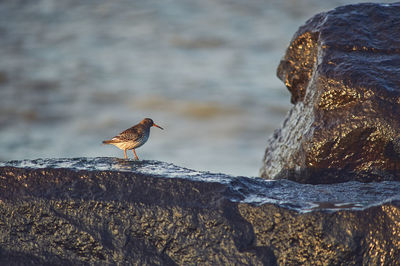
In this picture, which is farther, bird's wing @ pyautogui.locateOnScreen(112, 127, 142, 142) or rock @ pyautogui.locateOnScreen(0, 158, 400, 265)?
bird's wing @ pyautogui.locateOnScreen(112, 127, 142, 142)

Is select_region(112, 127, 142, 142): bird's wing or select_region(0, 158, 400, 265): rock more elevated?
select_region(112, 127, 142, 142): bird's wing

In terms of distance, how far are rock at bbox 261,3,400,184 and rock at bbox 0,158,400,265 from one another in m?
0.75

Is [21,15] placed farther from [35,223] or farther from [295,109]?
[35,223]

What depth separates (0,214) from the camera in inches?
165

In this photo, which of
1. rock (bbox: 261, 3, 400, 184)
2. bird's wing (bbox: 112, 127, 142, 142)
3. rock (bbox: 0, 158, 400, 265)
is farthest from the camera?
bird's wing (bbox: 112, 127, 142, 142)

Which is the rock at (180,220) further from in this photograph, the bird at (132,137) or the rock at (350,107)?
A: the bird at (132,137)

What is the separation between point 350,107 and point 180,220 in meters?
2.16

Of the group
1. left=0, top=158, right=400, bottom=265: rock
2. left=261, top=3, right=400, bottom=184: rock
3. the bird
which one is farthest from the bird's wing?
left=261, top=3, right=400, bottom=184: rock

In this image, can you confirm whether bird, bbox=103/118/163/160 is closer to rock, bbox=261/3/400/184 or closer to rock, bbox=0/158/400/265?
rock, bbox=0/158/400/265

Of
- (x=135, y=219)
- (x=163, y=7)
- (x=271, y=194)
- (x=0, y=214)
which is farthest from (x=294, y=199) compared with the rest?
(x=163, y=7)

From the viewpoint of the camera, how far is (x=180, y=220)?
12.8 ft

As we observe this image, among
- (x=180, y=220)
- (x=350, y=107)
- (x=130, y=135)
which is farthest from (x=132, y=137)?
(x=350, y=107)

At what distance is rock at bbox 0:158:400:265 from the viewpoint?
3.75 m

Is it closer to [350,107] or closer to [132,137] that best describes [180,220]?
[132,137]
